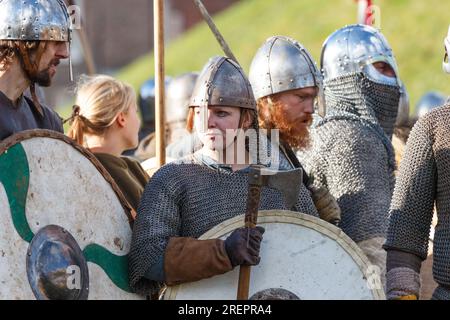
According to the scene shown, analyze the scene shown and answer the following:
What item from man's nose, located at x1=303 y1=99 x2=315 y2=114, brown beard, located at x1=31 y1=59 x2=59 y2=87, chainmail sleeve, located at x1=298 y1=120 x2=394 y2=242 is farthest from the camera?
man's nose, located at x1=303 y1=99 x2=315 y2=114

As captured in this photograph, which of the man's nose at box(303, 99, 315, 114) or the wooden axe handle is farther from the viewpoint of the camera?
the man's nose at box(303, 99, 315, 114)

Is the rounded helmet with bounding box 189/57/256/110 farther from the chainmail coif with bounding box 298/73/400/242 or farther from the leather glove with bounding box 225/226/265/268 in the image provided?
the chainmail coif with bounding box 298/73/400/242

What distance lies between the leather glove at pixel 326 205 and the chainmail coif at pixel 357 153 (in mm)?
241

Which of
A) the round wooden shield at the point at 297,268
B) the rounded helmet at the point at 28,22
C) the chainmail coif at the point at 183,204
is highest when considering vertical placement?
the rounded helmet at the point at 28,22

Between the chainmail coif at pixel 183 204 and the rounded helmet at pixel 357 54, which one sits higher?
the rounded helmet at pixel 357 54

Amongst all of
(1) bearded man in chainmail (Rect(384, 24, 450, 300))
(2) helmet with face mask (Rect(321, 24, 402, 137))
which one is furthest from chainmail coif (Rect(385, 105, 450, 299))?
(2) helmet with face mask (Rect(321, 24, 402, 137))

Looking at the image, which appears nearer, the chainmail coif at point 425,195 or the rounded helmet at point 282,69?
the chainmail coif at point 425,195

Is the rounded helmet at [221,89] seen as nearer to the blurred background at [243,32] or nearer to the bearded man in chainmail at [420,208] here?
the bearded man in chainmail at [420,208]

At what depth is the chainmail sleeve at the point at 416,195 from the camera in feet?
17.5

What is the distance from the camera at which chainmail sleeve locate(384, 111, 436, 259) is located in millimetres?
Answer: 5332

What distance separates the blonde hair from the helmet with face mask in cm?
111

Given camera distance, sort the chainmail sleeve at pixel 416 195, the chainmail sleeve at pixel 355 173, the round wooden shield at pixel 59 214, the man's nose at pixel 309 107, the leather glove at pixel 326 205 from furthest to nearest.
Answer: the man's nose at pixel 309 107 < the chainmail sleeve at pixel 355 173 < the leather glove at pixel 326 205 < the chainmail sleeve at pixel 416 195 < the round wooden shield at pixel 59 214

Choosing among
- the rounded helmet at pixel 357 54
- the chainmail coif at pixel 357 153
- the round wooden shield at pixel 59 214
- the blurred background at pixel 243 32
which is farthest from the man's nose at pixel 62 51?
the blurred background at pixel 243 32
